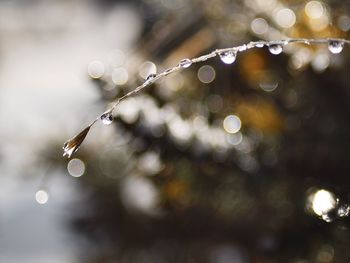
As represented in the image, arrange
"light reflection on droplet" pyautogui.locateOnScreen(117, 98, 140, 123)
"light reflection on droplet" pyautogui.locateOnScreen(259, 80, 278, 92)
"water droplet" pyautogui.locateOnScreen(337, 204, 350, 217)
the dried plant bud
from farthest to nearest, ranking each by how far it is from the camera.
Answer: "light reflection on droplet" pyautogui.locateOnScreen(259, 80, 278, 92) < "light reflection on droplet" pyautogui.locateOnScreen(117, 98, 140, 123) < "water droplet" pyautogui.locateOnScreen(337, 204, 350, 217) < the dried plant bud

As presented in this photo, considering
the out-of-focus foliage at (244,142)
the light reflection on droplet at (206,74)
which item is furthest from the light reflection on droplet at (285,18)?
the light reflection on droplet at (206,74)

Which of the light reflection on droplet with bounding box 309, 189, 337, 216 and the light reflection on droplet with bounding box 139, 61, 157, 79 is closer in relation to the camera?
the light reflection on droplet with bounding box 309, 189, 337, 216

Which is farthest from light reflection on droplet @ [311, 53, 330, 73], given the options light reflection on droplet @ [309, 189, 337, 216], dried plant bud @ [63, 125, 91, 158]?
dried plant bud @ [63, 125, 91, 158]

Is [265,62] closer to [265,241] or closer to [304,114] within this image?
[304,114]

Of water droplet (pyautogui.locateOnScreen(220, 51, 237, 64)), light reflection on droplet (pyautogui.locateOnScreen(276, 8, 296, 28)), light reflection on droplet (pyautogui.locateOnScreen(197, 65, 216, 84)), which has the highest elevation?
light reflection on droplet (pyautogui.locateOnScreen(197, 65, 216, 84))

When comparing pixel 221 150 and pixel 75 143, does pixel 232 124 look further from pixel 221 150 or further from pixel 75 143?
pixel 75 143

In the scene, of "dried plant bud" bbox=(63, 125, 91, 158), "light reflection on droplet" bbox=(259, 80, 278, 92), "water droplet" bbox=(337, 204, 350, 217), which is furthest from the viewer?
"light reflection on droplet" bbox=(259, 80, 278, 92)

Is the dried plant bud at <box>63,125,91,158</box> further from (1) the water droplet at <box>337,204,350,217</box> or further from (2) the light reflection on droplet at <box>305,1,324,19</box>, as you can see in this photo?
(2) the light reflection on droplet at <box>305,1,324,19</box>

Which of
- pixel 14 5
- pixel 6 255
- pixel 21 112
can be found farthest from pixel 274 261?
pixel 14 5

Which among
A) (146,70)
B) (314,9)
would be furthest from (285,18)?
(146,70)
